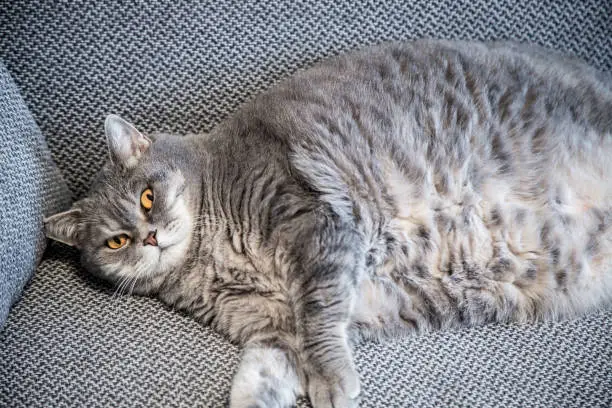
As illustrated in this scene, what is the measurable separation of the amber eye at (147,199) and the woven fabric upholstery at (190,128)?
10.8 inches

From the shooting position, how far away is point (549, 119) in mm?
1612

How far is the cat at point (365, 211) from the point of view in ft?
4.75

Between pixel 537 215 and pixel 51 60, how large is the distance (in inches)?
60.1

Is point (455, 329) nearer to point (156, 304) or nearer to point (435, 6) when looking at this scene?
point (156, 304)

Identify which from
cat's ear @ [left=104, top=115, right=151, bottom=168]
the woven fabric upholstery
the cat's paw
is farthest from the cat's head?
the cat's paw

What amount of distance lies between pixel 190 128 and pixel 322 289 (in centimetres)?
77

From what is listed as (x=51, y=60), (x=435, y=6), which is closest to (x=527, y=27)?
(x=435, y=6)

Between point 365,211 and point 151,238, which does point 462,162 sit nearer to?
point 365,211

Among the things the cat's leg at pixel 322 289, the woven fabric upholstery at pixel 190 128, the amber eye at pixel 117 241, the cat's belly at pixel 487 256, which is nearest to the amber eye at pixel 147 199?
the amber eye at pixel 117 241

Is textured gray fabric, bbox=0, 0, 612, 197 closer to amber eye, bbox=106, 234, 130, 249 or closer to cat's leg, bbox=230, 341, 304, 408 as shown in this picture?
amber eye, bbox=106, 234, 130, 249

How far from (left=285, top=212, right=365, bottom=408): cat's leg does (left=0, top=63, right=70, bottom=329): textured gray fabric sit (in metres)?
0.72

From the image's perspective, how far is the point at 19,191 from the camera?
1471 millimetres

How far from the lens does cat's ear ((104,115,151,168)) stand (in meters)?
1.53

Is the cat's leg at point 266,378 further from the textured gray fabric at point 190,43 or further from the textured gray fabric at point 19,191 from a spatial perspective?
the textured gray fabric at point 190,43
